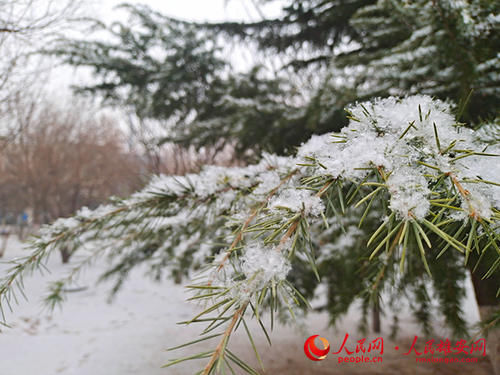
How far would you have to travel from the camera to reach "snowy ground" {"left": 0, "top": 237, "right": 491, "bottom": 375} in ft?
8.97

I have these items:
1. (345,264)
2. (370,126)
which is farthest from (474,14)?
(345,264)

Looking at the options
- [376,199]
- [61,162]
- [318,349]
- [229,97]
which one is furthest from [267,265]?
[61,162]

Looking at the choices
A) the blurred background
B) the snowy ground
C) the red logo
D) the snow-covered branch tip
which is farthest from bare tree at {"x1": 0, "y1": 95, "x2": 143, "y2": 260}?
the snow-covered branch tip

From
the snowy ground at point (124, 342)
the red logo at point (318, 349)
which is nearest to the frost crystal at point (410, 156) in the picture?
the red logo at point (318, 349)

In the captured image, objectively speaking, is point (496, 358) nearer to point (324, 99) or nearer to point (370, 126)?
point (370, 126)

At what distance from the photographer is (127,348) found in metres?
3.47

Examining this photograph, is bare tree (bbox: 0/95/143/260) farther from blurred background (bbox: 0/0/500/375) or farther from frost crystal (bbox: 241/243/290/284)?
frost crystal (bbox: 241/243/290/284)

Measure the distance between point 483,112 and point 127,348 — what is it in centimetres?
409

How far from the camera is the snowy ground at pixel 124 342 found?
8.97 ft

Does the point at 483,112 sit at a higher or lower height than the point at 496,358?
higher

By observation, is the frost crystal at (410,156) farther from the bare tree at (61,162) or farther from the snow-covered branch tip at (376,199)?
the bare tree at (61,162)

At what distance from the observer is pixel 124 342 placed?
3662 millimetres

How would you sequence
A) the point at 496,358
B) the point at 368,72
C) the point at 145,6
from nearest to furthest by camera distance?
the point at 496,358
the point at 368,72
the point at 145,6

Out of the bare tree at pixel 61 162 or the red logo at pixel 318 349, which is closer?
the red logo at pixel 318 349
